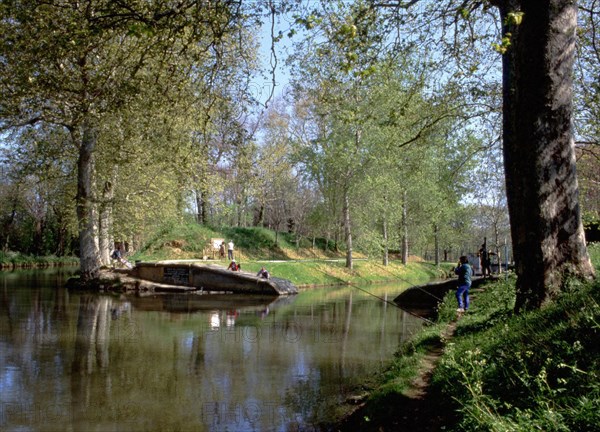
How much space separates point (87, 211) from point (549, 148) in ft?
76.7

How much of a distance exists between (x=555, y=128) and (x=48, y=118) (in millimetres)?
17581

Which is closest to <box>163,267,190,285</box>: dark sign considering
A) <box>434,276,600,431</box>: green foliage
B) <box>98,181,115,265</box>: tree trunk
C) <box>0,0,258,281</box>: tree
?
<box>98,181,115,265</box>: tree trunk

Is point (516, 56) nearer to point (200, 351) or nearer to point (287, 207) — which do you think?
point (200, 351)

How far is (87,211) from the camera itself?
26.0 metres

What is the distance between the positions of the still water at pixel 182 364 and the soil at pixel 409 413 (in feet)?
2.83

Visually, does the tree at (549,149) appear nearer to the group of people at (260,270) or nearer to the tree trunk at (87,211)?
the group of people at (260,270)

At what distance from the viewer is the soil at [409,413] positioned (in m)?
5.20

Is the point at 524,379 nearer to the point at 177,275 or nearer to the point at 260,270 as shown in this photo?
the point at 260,270

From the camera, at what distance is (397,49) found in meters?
10.6

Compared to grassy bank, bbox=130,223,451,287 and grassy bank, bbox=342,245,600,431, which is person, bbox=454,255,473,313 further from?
grassy bank, bbox=130,223,451,287

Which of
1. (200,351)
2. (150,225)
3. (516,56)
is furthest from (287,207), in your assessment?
(516,56)

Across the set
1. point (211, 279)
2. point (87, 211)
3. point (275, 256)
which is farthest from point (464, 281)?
point (275, 256)

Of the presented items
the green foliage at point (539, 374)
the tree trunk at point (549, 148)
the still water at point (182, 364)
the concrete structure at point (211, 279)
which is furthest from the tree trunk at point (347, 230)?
the green foliage at point (539, 374)

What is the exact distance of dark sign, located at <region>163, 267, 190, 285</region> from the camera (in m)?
27.6
